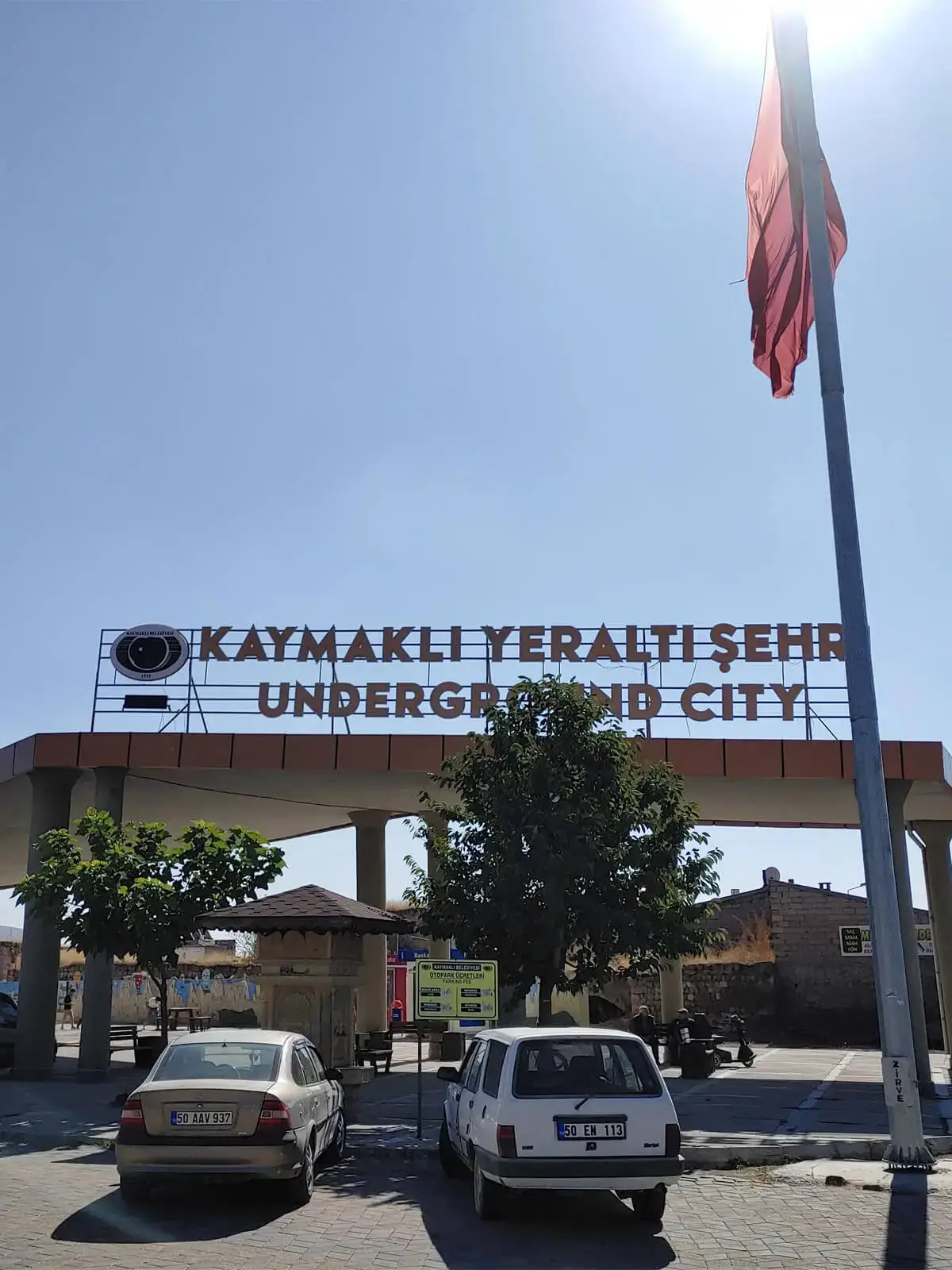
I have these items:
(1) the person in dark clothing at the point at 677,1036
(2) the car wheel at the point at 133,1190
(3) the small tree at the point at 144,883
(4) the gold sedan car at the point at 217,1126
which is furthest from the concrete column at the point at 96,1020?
(1) the person in dark clothing at the point at 677,1036

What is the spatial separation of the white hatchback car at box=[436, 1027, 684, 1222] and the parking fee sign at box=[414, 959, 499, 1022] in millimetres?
3595

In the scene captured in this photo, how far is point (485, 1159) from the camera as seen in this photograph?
873 cm

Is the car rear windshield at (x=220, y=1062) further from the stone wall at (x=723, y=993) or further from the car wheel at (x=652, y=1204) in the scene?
the stone wall at (x=723, y=993)

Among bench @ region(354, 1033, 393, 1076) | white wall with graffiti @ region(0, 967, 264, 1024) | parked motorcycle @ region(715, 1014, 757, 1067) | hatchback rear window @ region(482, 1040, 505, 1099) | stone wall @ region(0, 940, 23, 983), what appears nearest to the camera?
hatchback rear window @ region(482, 1040, 505, 1099)

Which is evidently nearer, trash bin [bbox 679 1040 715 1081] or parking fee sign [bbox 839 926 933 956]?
trash bin [bbox 679 1040 715 1081]

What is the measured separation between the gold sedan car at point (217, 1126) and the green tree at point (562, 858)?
17.6 ft

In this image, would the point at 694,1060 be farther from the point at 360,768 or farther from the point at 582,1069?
the point at 582,1069

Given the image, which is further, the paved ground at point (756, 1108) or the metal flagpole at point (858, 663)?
the paved ground at point (756, 1108)

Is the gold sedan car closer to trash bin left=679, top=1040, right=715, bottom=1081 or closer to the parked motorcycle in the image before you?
trash bin left=679, top=1040, right=715, bottom=1081

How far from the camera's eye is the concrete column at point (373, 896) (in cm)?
2753

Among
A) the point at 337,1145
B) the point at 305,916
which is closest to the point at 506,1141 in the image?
the point at 337,1145

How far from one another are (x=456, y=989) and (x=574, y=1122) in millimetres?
4812

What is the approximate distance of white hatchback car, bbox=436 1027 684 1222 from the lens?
8.41 metres

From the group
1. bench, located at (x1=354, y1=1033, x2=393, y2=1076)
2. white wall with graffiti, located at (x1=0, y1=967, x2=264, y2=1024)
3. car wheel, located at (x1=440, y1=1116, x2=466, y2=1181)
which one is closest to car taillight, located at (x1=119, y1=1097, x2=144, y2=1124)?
car wheel, located at (x1=440, y1=1116, x2=466, y2=1181)
